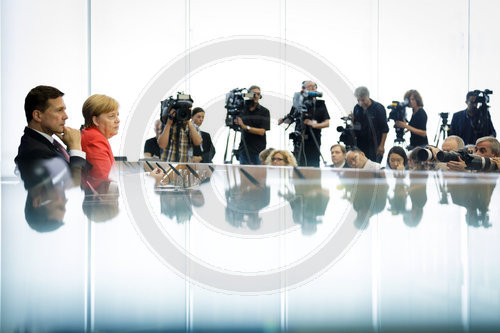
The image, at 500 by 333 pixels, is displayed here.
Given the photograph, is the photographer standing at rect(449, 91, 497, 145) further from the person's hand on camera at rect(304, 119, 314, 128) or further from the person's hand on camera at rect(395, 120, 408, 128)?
the person's hand on camera at rect(304, 119, 314, 128)

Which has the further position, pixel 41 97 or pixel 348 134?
pixel 348 134

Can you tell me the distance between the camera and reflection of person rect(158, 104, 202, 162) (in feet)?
12.1

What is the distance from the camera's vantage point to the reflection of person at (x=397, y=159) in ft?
12.3

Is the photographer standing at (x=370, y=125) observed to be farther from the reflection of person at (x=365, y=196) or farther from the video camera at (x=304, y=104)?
the video camera at (x=304, y=104)

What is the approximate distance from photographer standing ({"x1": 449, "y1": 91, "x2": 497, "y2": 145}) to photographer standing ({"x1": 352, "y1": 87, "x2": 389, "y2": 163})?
529 millimetres

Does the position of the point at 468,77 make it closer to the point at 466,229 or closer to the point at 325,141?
the point at 325,141

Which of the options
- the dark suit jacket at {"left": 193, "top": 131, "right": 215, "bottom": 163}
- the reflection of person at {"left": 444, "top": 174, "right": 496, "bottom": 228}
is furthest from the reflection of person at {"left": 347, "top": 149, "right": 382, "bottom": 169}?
the dark suit jacket at {"left": 193, "top": 131, "right": 215, "bottom": 163}

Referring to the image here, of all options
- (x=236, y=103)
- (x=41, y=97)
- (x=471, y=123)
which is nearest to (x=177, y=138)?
(x=236, y=103)

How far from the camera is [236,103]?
173 inches

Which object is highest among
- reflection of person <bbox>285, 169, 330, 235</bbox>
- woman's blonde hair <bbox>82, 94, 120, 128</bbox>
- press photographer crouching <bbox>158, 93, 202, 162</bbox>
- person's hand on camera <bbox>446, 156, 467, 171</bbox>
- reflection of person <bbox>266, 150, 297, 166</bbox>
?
press photographer crouching <bbox>158, 93, 202, 162</bbox>

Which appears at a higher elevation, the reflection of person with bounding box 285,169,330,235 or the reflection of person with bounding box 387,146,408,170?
the reflection of person with bounding box 387,146,408,170

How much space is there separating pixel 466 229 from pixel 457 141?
2.15 metres

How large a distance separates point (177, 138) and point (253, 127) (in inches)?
29.5

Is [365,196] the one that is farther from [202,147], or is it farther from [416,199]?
[202,147]
